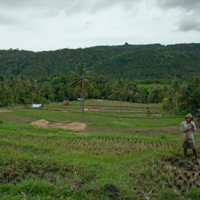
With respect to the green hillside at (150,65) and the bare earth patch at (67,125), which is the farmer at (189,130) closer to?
the bare earth patch at (67,125)

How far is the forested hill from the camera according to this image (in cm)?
12612

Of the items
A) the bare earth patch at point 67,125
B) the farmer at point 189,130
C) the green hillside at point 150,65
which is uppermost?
the green hillside at point 150,65

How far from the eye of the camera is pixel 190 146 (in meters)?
7.36

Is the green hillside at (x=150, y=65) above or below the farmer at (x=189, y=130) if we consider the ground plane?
above

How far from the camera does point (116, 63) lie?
5684 inches

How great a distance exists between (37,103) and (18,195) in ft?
151

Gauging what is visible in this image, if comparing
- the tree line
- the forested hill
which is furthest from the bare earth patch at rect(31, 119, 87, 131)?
the forested hill

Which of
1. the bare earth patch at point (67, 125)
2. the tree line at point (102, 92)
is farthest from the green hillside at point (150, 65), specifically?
the bare earth patch at point (67, 125)

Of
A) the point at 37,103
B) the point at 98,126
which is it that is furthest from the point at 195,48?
the point at 98,126

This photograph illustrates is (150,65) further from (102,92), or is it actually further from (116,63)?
(102,92)

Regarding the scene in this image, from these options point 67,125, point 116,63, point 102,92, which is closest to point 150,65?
point 116,63

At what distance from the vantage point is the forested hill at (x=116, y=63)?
414ft

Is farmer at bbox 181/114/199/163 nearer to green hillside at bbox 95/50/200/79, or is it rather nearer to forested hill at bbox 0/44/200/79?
forested hill at bbox 0/44/200/79

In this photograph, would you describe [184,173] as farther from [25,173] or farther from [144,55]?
[144,55]
